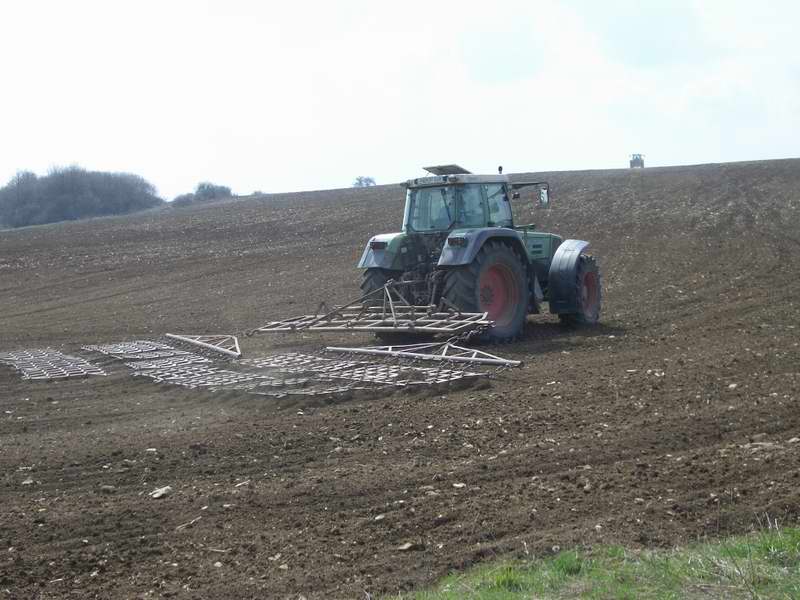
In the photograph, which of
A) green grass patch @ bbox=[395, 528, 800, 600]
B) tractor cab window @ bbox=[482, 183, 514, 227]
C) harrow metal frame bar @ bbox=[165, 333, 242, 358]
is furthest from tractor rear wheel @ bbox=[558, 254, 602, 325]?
green grass patch @ bbox=[395, 528, 800, 600]

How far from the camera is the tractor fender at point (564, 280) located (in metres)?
12.6

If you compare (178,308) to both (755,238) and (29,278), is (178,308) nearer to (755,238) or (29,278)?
(29,278)

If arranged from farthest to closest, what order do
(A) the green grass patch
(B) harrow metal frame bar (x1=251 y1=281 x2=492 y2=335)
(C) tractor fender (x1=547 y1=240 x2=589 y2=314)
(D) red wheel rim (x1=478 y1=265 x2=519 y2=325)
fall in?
1. (C) tractor fender (x1=547 y1=240 x2=589 y2=314)
2. (D) red wheel rim (x1=478 y1=265 x2=519 y2=325)
3. (B) harrow metal frame bar (x1=251 y1=281 x2=492 y2=335)
4. (A) the green grass patch

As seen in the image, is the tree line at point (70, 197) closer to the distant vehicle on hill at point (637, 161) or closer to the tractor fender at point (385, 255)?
the distant vehicle on hill at point (637, 161)

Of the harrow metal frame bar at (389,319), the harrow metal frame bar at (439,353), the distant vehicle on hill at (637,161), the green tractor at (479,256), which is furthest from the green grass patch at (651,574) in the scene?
the distant vehicle on hill at (637,161)

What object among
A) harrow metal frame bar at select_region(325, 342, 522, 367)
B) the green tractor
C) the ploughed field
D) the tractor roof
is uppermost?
the tractor roof

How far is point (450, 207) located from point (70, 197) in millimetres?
45978

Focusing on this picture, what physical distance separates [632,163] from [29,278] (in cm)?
3247

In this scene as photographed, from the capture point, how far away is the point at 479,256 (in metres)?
11.6

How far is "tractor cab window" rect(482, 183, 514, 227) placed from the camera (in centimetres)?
1251

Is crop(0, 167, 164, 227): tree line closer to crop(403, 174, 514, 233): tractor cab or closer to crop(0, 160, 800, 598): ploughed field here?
crop(0, 160, 800, 598): ploughed field

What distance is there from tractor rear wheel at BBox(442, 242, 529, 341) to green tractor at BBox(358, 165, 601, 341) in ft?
0.04

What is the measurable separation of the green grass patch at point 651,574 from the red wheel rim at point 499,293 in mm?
7521

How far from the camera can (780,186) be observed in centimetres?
3275
